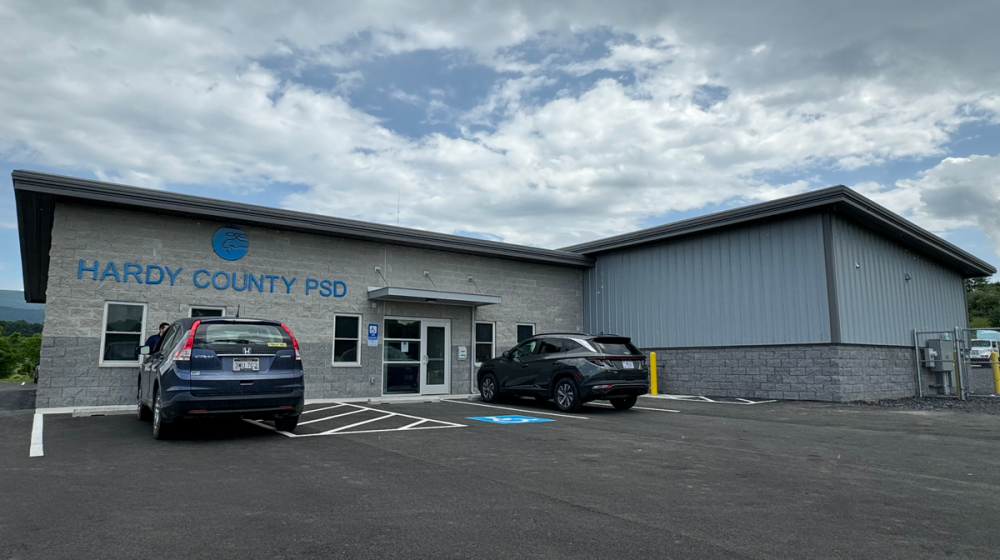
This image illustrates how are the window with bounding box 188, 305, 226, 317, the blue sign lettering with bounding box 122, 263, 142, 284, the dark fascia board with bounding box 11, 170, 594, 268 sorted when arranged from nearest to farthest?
1. the dark fascia board with bounding box 11, 170, 594, 268
2. the blue sign lettering with bounding box 122, 263, 142, 284
3. the window with bounding box 188, 305, 226, 317

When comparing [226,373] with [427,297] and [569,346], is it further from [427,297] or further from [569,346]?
[427,297]

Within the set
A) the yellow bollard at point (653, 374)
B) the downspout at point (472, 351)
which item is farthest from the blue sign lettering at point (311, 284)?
the yellow bollard at point (653, 374)

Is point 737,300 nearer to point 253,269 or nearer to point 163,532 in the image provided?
point 253,269

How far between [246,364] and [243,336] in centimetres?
41

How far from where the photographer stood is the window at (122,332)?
12.9m

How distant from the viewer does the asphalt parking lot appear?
410 centimetres

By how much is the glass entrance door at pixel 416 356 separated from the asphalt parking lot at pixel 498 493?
6842 millimetres

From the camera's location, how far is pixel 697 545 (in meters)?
4.09

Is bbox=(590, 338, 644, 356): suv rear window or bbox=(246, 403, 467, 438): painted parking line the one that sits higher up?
bbox=(590, 338, 644, 356): suv rear window

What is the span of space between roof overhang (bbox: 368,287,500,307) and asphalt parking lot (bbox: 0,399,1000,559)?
6.01 meters

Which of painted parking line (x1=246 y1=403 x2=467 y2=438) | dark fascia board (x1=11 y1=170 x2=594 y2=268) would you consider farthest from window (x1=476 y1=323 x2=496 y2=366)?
painted parking line (x1=246 y1=403 x2=467 y2=438)

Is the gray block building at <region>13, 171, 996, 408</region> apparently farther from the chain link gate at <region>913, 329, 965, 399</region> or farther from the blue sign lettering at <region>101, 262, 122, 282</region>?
the chain link gate at <region>913, 329, 965, 399</region>

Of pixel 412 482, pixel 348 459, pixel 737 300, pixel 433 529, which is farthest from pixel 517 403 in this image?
pixel 433 529

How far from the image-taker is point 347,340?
1617cm
